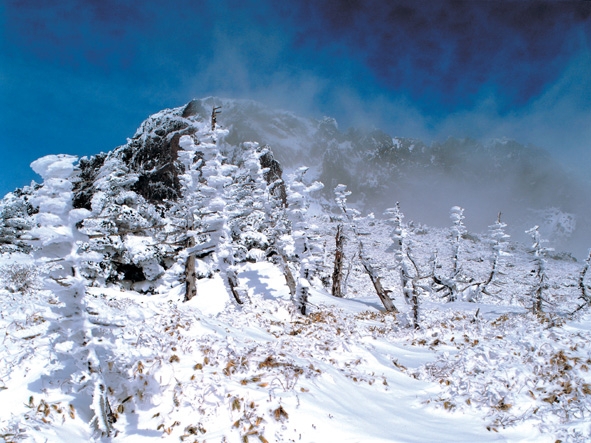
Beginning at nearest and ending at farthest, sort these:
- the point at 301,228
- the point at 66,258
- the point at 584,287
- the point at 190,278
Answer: the point at 66,258, the point at 301,228, the point at 584,287, the point at 190,278

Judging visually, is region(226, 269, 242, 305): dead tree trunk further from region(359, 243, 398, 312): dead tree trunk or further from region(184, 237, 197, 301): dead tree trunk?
region(359, 243, 398, 312): dead tree trunk

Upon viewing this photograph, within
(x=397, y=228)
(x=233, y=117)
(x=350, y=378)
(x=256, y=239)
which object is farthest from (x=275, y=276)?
(x=233, y=117)

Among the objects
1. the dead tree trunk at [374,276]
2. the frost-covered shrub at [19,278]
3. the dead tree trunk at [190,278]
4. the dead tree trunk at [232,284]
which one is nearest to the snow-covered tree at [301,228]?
the dead tree trunk at [232,284]

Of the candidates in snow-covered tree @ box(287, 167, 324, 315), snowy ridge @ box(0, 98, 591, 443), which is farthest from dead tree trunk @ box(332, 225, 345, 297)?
snowy ridge @ box(0, 98, 591, 443)

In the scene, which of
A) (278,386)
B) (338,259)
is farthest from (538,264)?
(278,386)

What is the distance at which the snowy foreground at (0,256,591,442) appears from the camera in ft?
15.8

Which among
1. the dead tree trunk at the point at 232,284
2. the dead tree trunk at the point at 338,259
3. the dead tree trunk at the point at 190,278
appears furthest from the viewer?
the dead tree trunk at the point at 338,259

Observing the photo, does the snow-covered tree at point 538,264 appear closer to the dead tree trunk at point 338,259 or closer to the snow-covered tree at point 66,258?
the dead tree trunk at point 338,259

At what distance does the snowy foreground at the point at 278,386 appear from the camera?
4801mm

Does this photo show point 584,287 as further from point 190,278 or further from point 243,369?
point 190,278

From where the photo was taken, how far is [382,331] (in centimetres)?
1372

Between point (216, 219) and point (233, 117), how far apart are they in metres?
91.7

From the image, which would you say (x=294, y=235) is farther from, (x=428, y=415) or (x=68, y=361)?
(x=68, y=361)

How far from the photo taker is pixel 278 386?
5.96 metres
